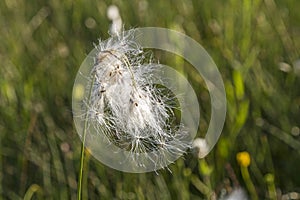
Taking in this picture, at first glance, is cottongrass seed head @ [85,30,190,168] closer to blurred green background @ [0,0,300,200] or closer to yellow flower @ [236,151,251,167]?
blurred green background @ [0,0,300,200]

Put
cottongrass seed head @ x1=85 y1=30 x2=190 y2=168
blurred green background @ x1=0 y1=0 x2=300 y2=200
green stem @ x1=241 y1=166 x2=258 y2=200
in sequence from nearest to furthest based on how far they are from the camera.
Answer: cottongrass seed head @ x1=85 y1=30 x2=190 y2=168, green stem @ x1=241 y1=166 x2=258 y2=200, blurred green background @ x1=0 y1=0 x2=300 y2=200

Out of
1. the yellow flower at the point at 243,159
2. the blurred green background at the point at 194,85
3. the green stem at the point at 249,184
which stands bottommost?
the green stem at the point at 249,184

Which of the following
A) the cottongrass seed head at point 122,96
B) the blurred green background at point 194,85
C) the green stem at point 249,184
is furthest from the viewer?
the blurred green background at point 194,85

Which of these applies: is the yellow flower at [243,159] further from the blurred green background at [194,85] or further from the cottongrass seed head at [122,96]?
the cottongrass seed head at [122,96]

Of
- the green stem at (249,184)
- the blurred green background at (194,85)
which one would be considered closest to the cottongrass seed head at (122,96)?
the blurred green background at (194,85)

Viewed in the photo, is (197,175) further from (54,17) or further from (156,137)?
(54,17)

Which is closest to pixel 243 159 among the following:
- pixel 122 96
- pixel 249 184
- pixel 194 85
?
pixel 249 184

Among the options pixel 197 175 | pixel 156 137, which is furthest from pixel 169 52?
pixel 156 137

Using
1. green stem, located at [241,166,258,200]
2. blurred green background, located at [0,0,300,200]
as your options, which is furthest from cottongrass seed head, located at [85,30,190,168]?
green stem, located at [241,166,258,200]
